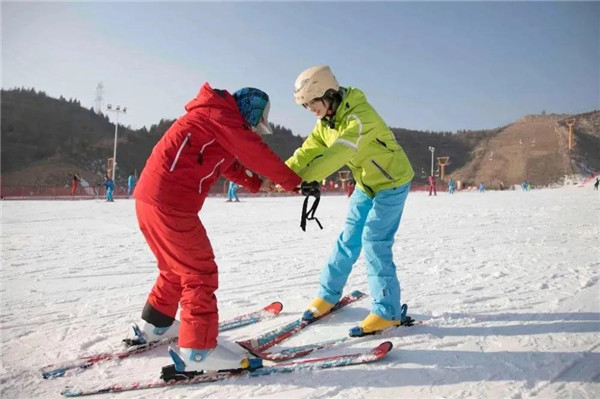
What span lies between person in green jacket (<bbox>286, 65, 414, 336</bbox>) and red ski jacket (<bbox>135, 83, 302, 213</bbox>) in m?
0.53

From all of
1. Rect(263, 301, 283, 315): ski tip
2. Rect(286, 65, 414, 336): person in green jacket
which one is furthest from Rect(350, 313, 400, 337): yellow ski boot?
Rect(263, 301, 283, 315): ski tip

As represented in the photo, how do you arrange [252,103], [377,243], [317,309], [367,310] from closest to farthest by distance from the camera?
[252,103]
[377,243]
[317,309]
[367,310]

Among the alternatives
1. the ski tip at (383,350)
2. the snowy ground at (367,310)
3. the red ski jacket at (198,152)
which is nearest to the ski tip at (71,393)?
the snowy ground at (367,310)

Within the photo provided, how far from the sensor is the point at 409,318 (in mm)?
3006

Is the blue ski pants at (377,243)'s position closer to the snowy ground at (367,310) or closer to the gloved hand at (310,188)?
the snowy ground at (367,310)

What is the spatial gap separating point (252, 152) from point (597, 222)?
974 centimetres

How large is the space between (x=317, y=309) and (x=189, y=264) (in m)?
1.32

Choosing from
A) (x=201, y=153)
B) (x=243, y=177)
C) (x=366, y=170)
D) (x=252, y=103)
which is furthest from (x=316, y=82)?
(x=201, y=153)

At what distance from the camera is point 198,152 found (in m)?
2.37

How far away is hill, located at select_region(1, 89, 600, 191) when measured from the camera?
170 feet

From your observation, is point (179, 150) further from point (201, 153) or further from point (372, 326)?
point (372, 326)

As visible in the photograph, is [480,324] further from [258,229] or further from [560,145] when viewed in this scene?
[560,145]

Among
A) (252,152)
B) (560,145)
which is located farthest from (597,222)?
(560,145)

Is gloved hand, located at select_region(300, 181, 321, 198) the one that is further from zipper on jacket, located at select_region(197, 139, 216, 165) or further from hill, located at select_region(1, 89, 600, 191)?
hill, located at select_region(1, 89, 600, 191)
